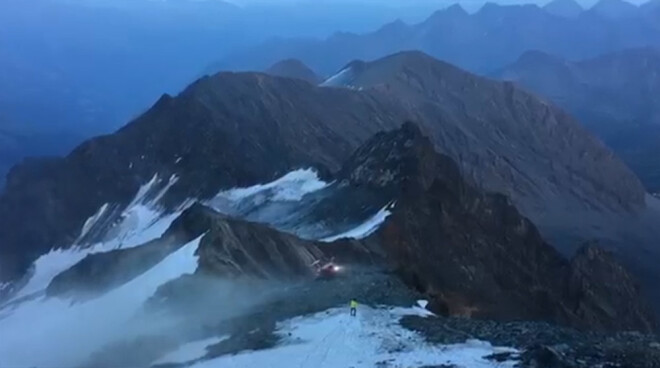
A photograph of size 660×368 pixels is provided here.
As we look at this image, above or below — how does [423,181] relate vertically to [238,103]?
below

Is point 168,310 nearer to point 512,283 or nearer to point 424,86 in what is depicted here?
point 512,283

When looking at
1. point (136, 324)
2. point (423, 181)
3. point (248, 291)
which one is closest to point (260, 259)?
point (248, 291)

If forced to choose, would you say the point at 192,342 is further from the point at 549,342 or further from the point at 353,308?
the point at 549,342

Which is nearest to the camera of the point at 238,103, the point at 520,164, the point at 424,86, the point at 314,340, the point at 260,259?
the point at 314,340

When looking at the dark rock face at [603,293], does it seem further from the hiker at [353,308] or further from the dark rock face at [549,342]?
the hiker at [353,308]

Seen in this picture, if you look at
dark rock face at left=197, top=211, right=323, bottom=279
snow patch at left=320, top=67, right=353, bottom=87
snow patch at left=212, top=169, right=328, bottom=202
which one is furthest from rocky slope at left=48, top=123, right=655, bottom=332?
snow patch at left=320, top=67, right=353, bottom=87
